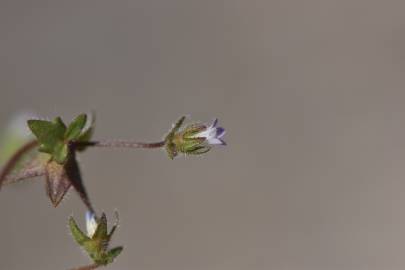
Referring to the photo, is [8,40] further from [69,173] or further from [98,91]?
[69,173]

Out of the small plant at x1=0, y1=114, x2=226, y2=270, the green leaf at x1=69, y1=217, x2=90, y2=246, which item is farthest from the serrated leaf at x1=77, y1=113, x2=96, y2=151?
the green leaf at x1=69, y1=217, x2=90, y2=246

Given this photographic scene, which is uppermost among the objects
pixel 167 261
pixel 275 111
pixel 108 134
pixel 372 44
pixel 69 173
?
pixel 372 44

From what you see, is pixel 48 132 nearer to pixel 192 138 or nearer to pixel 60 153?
pixel 60 153

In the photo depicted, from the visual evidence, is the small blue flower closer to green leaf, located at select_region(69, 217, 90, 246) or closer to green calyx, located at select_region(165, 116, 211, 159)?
green calyx, located at select_region(165, 116, 211, 159)

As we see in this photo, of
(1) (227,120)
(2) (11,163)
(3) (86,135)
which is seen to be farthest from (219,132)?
(1) (227,120)

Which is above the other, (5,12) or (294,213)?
(5,12)

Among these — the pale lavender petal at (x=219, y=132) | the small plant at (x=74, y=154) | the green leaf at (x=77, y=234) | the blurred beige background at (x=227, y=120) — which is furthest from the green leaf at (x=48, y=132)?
the blurred beige background at (x=227, y=120)

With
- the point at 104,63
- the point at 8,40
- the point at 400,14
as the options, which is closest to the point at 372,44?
the point at 400,14

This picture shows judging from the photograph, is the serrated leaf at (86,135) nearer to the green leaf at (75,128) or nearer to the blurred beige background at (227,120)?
the green leaf at (75,128)
